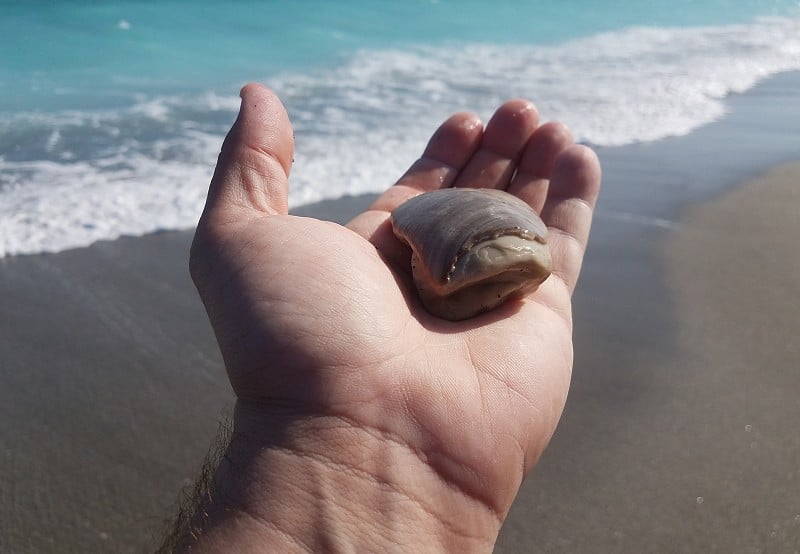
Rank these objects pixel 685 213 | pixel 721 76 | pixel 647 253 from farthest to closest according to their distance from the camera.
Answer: pixel 721 76, pixel 685 213, pixel 647 253

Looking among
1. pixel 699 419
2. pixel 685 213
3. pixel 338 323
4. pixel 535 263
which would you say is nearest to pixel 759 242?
pixel 685 213

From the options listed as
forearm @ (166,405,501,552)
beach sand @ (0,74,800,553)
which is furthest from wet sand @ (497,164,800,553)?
forearm @ (166,405,501,552)

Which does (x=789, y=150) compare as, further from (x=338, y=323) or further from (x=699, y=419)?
(x=338, y=323)

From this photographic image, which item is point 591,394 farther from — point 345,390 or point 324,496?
point 324,496

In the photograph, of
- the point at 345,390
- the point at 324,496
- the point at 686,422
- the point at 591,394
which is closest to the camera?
the point at 324,496

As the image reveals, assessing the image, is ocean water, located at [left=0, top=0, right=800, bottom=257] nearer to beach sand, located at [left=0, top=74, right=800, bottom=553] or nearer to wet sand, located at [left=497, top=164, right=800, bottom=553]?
beach sand, located at [left=0, top=74, right=800, bottom=553]

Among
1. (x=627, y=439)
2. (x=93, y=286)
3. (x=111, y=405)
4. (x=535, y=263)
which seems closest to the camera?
(x=535, y=263)

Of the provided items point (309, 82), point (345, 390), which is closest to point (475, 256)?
point (345, 390)
